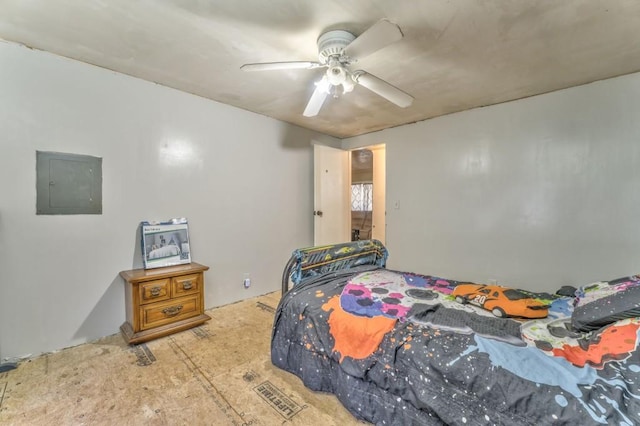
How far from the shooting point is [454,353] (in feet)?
4.00

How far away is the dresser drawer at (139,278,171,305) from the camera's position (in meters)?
2.38

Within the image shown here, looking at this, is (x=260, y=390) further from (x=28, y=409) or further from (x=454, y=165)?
(x=454, y=165)

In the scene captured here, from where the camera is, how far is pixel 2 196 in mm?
2076

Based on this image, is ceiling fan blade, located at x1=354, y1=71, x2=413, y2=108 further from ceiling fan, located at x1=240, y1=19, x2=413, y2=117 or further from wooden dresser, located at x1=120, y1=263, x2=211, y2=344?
wooden dresser, located at x1=120, y1=263, x2=211, y2=344

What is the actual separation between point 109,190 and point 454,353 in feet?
9.91

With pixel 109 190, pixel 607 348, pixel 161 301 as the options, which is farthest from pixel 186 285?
pixel 607 348

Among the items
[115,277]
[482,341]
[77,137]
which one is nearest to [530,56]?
[482,341]

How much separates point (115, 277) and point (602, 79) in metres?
5.11

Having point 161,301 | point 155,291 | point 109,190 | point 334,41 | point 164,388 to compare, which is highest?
point 334,41

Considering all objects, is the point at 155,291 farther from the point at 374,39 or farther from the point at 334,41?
the point at 374,39

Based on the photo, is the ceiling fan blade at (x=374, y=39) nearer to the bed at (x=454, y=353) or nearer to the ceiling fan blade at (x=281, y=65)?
the ceiling fan blade at (x=281, y=65)

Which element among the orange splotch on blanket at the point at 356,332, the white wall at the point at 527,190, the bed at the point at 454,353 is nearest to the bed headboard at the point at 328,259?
the bed at the point at 454,353

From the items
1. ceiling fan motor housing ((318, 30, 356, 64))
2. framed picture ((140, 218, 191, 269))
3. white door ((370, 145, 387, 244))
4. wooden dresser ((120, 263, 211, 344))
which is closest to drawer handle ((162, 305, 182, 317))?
wooden dresser ((120, 263, 211, 344))

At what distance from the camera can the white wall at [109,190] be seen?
6.97 ft
